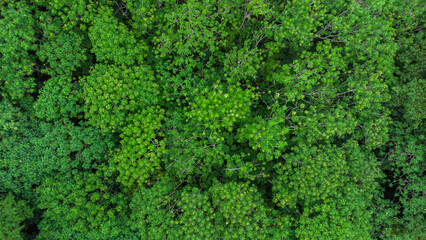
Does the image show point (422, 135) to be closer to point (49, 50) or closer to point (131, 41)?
point (131, 41)

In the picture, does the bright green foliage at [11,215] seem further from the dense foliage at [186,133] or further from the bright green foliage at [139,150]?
the bright green foliage at [139,150]

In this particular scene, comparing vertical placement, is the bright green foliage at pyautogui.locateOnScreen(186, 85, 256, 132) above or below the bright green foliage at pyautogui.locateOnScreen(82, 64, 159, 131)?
below

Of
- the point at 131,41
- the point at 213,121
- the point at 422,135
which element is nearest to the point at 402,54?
the point at 422,135

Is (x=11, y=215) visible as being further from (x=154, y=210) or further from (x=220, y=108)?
(x=220, y=108)

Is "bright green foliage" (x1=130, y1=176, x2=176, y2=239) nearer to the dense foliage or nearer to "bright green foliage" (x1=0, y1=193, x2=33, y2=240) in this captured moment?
the dense foliage

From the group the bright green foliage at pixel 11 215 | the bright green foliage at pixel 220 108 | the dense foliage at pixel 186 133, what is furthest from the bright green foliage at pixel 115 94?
the bright green foliage at pixel 11 215

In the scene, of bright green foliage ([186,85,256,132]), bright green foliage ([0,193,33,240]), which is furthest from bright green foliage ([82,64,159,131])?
bright green foliage ([0,193,33,240])
